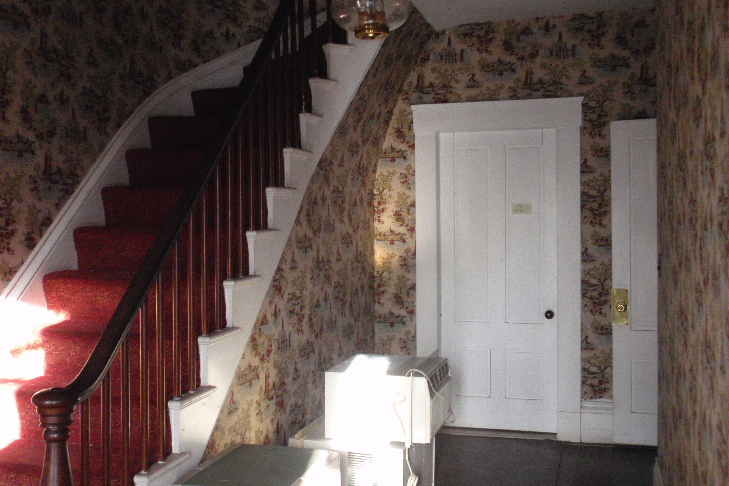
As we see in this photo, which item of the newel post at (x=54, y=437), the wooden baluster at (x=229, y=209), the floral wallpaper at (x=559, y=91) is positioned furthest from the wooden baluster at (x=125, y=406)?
the floral wallpaper at (x=559, y=91)

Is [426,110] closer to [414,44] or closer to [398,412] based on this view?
[414,44]

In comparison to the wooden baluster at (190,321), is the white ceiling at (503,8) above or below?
above

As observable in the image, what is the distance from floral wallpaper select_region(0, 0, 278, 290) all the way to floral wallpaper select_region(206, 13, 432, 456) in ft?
3.71

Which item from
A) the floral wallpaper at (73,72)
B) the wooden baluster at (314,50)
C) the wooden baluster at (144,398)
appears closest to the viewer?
the wooden baluster at (144,398)

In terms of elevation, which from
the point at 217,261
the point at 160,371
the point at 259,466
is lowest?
the point at 259,466

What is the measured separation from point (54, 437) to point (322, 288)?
7.58 feet

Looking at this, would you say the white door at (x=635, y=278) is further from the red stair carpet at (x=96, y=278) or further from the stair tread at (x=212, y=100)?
the red stair carpet at (x=96, y=278)

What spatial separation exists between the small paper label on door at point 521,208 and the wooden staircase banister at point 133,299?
211 centimetres

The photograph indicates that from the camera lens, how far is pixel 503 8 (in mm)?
4484

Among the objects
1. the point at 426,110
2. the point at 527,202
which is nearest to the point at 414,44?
the point at 426,110

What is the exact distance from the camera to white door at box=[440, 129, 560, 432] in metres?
4.77

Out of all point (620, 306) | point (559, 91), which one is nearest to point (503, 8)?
point (559, 91)

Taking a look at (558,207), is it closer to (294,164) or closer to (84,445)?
(294,164)

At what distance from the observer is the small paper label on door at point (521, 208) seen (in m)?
4.81
